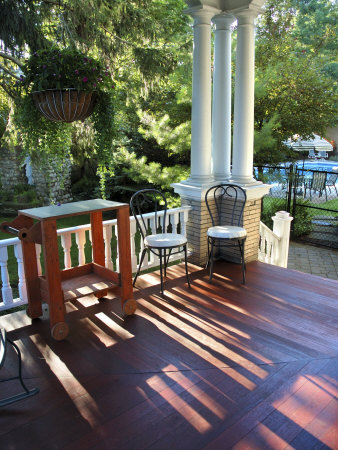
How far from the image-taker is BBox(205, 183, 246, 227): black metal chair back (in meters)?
4.21

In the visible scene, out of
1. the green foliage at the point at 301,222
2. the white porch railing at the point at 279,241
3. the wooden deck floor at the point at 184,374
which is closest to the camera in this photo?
the wooden deck floor at the point at 184,374

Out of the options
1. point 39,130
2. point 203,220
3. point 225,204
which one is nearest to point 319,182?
point 225,204

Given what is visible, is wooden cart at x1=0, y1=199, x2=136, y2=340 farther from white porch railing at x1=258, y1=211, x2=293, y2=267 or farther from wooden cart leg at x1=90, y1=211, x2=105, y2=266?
white porch railing at x1=258, y1=211, x2=293, y2=267

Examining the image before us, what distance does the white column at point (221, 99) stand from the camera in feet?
13.7

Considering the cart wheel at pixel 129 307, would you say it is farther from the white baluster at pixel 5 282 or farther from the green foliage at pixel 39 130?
the green foliage at pixel 39 130

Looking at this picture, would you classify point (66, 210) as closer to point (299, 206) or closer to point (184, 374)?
point (184, 374)

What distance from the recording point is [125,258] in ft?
9.85

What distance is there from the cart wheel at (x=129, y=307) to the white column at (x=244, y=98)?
6.33 ft

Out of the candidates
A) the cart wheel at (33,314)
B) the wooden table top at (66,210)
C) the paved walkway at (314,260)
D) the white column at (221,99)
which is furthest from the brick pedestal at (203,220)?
the paved walkway at (314,260)

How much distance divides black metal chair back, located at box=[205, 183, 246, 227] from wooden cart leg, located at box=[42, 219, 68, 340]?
1.89m

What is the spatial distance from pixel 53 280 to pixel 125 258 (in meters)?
0.56

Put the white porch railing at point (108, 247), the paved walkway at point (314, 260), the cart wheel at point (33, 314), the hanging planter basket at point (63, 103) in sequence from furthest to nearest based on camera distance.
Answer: the paved walkway at point (314, 260)
the white porch railing at point (108, 247)
the cart wheel at point (33, 314)
the hanging planter basket at point (63, 103)

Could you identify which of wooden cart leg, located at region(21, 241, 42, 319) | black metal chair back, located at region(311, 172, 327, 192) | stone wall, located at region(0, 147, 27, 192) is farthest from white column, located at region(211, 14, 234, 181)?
stone wall, located at region(0, 147, 27, 192)

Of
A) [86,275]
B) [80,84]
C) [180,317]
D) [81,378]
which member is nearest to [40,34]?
[80,84]
